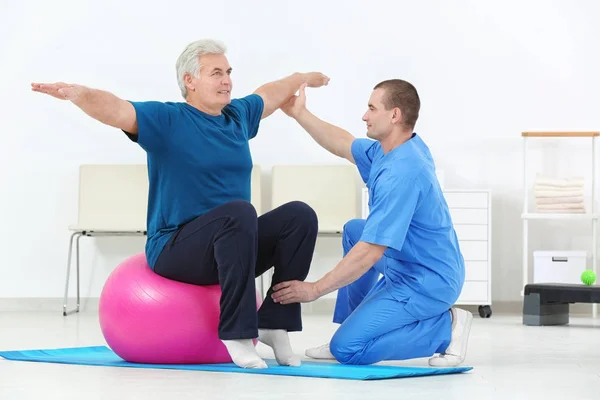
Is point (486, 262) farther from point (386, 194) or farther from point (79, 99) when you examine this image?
point (79, 99)

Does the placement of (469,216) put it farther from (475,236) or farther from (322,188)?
(322,188)

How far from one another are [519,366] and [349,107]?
3.11m

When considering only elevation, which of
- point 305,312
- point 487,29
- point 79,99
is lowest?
point 305,312

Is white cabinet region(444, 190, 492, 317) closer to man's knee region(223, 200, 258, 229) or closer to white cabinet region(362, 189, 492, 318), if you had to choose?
white cabinet region(362, 189, 492, 318)

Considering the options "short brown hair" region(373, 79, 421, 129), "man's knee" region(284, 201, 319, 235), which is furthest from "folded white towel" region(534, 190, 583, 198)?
"man's knee" region(284, 201, 319, 235)

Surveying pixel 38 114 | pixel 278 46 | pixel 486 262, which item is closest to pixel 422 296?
pixel 486 262

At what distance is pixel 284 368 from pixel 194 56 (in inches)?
39.4

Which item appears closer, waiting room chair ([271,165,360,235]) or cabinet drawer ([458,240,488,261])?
cabinet drawer ([458,240,488,261])

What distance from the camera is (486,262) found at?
5547mm

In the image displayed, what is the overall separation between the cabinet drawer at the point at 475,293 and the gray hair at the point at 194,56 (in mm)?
2802

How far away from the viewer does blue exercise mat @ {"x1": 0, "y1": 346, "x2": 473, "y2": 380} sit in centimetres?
280

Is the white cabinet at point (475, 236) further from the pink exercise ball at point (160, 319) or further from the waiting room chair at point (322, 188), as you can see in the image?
the pink exercise ball at point (160, 319)

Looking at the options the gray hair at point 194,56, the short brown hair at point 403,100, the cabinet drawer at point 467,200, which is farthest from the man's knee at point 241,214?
the cabinet drawer at point 467,200

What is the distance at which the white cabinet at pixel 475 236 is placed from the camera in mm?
5543
